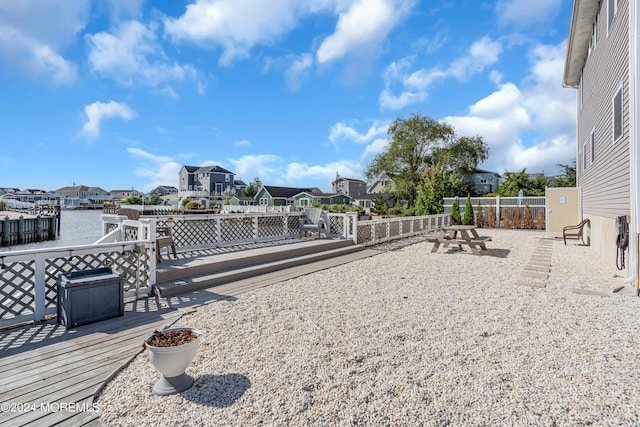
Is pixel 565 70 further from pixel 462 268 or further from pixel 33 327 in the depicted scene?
pixel 33 327

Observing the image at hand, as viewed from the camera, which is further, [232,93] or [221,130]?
[221,130]

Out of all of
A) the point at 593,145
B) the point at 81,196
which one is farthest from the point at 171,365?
the point at 81,196

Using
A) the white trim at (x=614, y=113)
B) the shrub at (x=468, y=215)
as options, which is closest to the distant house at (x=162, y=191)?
the shrub at (x=468, y=215)

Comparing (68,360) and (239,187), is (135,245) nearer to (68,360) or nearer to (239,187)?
(68,360)

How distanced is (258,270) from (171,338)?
12.2 ft

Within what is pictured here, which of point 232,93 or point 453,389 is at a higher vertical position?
point 232,93

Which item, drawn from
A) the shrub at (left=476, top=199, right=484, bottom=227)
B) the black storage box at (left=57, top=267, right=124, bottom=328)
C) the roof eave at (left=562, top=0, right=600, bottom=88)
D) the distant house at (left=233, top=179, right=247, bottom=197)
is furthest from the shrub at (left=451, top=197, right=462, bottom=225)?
the distant house at (left=233, top=179, right=247, bottom=197)

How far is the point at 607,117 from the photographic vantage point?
698cm

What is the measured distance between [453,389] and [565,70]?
13524mm

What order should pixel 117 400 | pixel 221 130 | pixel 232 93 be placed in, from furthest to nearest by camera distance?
1. pixel 221 130
2. pixel 232 93
3. pixel 117 400

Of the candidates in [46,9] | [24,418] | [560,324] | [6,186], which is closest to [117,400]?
[24,418]

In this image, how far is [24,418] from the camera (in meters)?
1.85

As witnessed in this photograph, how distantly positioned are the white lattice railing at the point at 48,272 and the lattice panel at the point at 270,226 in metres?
4.26

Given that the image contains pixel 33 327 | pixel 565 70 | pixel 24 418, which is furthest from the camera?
pixel 565 70
